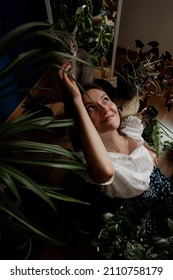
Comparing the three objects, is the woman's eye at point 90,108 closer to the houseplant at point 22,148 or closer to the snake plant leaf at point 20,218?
the houseplant at point 22,148

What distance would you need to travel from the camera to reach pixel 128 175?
3.18 ft

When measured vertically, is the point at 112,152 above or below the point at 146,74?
below

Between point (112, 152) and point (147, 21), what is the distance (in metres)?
1.61

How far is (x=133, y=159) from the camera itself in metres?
1.03

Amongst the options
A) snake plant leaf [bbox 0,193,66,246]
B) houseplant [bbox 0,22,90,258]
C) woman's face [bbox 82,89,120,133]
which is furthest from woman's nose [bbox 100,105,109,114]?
snake plant leaf [bbox 0,193,66,246]

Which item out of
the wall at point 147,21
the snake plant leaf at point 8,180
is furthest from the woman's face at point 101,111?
the wall at point 147,21

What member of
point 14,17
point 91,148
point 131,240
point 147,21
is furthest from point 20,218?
point 147,21

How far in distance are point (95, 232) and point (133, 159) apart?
521 mm

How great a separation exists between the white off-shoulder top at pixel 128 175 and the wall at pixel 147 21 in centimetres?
145

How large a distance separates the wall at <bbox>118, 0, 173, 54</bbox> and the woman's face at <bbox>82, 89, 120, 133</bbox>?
1.42m

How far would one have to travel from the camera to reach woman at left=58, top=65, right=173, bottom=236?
2.86 feet

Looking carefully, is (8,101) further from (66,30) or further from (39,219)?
(39,219)

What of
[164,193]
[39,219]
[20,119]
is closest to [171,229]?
[164,193]

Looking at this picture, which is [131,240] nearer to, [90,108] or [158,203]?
[158,203]
